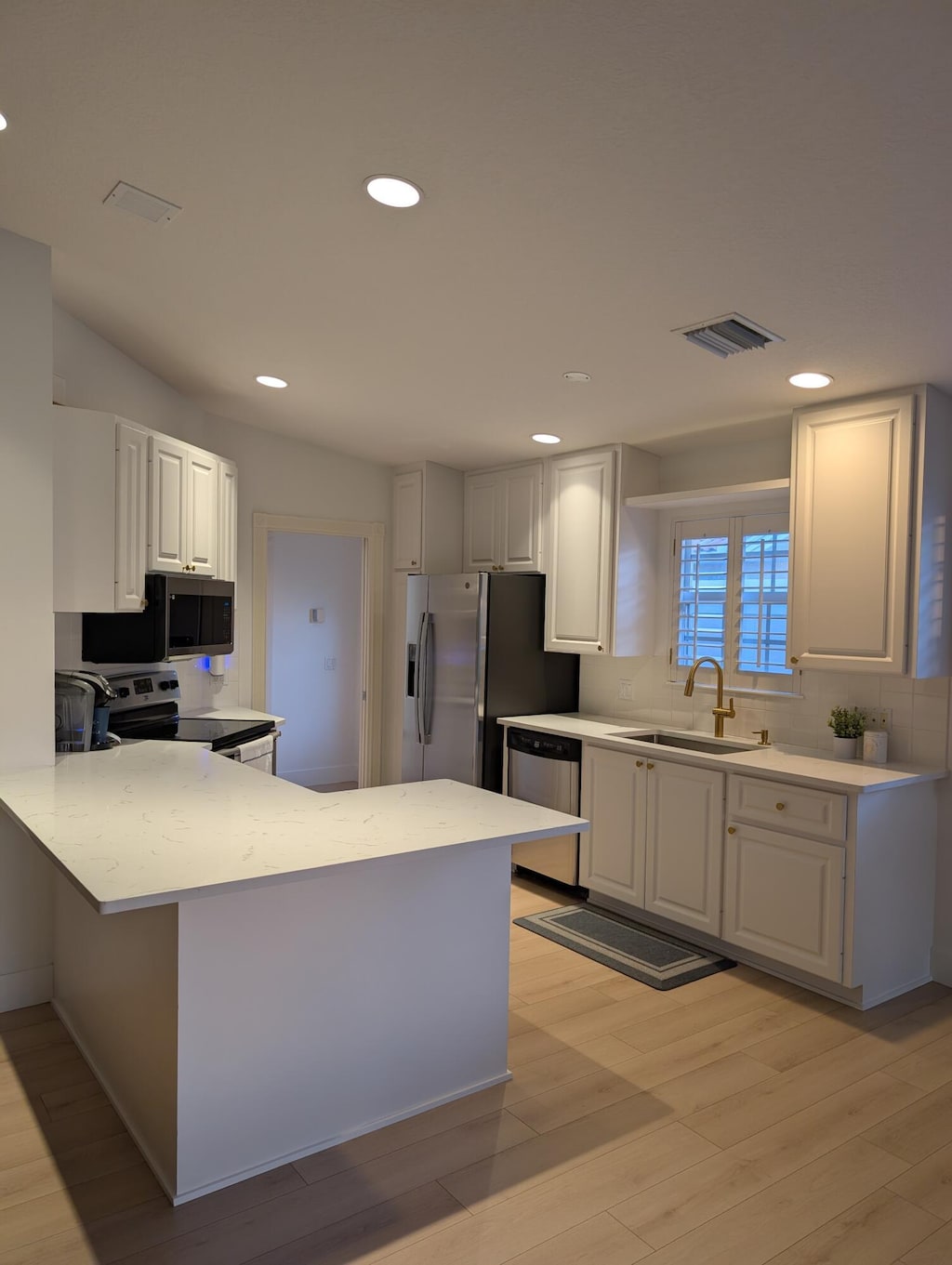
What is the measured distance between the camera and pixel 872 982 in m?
3.21

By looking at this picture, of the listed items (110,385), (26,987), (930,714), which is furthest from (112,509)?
(930,714)

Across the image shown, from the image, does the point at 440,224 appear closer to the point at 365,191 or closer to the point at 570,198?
the point at 365,191

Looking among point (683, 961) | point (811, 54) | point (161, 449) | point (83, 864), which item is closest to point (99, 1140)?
point (83, 864)

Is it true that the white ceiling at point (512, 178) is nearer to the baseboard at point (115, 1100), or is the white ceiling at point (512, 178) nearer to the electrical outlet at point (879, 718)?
the electrical outlet at point (879, 718)

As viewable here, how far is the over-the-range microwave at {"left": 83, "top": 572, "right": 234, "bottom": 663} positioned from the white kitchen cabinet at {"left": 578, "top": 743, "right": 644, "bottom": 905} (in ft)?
6.39

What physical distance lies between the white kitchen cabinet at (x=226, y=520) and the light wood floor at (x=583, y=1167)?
2235 mm

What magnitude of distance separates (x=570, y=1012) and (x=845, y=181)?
2702 mm

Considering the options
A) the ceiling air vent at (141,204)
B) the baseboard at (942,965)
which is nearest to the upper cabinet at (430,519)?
the ceiling air vent at (141,204)

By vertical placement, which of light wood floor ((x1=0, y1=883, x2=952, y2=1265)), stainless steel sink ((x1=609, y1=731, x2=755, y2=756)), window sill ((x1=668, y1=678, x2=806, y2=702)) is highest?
window sill ((x1=668, y1=678, x2=806, y2=702))

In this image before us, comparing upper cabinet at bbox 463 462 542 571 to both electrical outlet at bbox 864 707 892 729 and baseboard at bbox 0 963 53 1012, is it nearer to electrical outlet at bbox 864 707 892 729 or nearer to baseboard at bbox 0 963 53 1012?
electrical outlet at bbox 864 707 892 729

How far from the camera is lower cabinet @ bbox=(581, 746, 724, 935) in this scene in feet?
12.0

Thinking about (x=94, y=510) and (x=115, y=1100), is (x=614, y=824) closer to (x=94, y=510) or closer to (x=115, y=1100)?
(x=115, y=1100)

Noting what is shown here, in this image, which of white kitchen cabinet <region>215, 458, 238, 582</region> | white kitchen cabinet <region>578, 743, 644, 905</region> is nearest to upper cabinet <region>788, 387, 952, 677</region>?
white kitchen cabinet <region>578, 743, 644, 905</region>

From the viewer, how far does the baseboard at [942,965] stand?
11.2 ft
